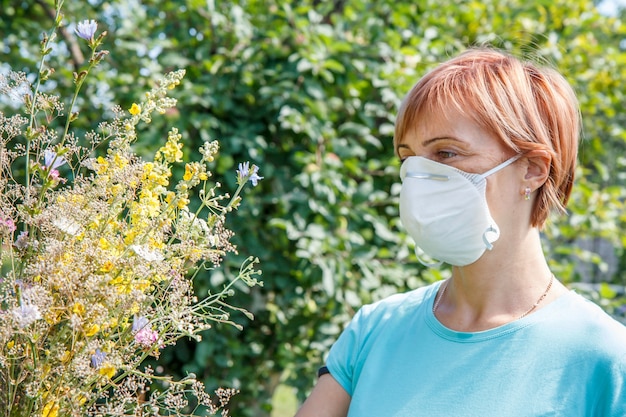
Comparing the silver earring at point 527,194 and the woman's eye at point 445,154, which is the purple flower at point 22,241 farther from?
the silver earring at point 527,194

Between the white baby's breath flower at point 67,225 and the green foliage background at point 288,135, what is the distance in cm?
154

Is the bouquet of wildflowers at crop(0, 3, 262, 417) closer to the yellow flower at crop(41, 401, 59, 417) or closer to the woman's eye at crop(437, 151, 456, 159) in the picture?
the yellow flower at crop(41, 401, 59, 417)

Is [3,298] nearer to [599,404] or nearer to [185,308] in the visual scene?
[185,308]

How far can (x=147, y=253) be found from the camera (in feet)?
3.13

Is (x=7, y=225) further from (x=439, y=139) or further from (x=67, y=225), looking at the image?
(x=439, y=139)

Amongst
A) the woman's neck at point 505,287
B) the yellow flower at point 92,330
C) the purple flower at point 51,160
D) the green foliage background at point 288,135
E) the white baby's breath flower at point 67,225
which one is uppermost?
Answer: the purple flower at point 51,160

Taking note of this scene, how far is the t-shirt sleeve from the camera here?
1517mm

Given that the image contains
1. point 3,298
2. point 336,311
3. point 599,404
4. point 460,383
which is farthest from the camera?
point 336,311

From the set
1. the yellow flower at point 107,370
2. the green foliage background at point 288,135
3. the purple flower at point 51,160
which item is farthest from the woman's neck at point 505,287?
the green foliage background at point 288,135

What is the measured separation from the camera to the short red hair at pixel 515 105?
4.56 ft

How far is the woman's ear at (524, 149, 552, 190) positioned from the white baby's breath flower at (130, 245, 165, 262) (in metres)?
0.78

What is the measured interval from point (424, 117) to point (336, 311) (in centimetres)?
136

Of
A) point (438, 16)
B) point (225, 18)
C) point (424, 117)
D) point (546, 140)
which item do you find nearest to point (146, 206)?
point (424, 117)

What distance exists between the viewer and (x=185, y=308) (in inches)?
40.8
